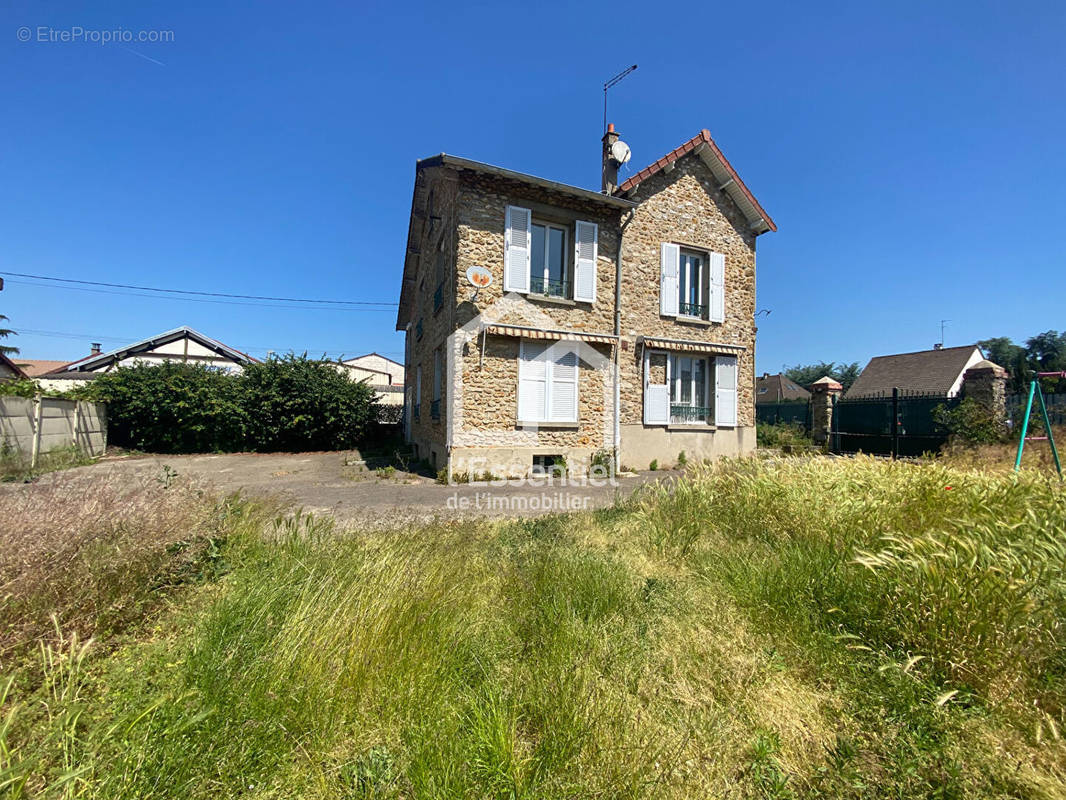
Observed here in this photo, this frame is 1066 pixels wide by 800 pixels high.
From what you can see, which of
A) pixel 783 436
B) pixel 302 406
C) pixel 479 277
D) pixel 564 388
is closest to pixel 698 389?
pixel 564 388

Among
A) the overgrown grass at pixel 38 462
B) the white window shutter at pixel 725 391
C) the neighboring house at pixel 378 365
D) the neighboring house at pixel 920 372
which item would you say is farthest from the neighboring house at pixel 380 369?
the neighboring house at pixel 920 372

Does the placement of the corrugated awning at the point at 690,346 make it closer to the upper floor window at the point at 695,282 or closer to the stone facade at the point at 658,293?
the stone facade at the point at 658,293

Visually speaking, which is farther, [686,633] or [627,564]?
[627,564]

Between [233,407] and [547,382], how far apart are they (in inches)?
462

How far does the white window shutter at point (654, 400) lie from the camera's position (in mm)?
10688

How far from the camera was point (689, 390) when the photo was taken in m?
11.6

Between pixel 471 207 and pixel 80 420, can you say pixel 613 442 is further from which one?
pixel 80 420

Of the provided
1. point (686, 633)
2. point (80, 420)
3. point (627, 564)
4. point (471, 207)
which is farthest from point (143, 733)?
point (80, 420)

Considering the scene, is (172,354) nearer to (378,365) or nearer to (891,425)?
(378,365)

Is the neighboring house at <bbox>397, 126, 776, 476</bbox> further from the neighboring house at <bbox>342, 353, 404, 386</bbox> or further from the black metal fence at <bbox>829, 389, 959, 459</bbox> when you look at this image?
the neighboring house at <bbox>342, 353, 404, 386</bbox>

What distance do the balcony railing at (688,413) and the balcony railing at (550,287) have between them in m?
4.20

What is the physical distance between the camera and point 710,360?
38.1 ft

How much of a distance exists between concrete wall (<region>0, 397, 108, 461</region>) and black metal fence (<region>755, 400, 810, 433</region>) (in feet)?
72.7

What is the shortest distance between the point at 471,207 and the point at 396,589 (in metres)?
8.19
